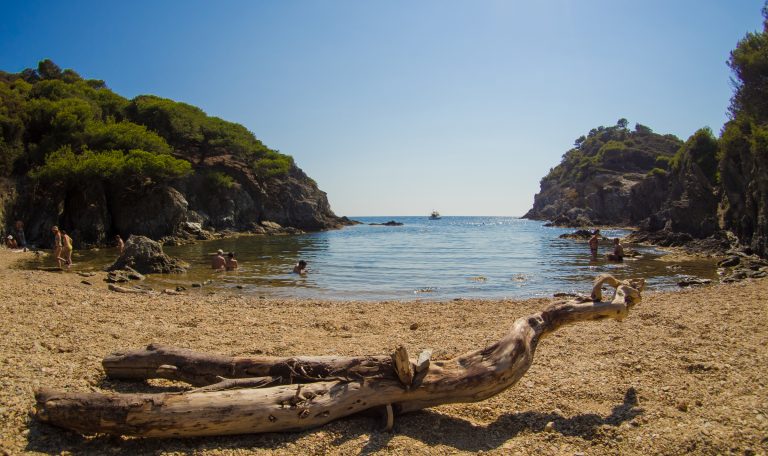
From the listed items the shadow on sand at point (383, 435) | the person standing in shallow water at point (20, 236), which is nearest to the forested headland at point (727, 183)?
the shadow on sand at point (383, 435)

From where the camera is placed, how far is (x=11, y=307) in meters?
8.65

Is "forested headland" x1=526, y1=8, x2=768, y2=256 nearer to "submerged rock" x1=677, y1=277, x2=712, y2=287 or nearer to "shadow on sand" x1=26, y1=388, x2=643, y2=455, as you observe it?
"submerged rock" x1=677, y1=277, x2=712, y2=287

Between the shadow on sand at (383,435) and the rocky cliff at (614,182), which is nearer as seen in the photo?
the shadow on sand at (383,435)

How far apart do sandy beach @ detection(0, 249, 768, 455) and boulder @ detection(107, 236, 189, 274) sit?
806 centimetres

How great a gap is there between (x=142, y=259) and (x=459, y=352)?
17.6 meters

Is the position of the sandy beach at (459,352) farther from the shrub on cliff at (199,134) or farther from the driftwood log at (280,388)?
the shrub on cliff at (199,134)

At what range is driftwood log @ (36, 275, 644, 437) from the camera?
13.7 feet

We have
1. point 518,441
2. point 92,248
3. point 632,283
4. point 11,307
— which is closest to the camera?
point 518,441

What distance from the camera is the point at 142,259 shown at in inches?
785

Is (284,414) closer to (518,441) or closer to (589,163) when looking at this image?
(518,441)

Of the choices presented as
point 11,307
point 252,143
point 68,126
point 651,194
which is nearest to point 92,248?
point 68,126

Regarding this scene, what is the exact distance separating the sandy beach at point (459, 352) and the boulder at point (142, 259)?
8.06 meters

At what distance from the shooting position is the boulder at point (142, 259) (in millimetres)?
19750

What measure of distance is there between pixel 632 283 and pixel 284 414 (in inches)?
235
